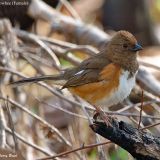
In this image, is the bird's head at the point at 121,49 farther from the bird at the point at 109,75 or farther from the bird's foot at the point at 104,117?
the bird's foot at the point at 104,117

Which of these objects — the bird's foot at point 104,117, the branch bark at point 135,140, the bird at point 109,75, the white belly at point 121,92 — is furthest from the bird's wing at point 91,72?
the branch bark at point 135,140

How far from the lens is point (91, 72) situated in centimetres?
456

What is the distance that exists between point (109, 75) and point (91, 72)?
7.0 inches

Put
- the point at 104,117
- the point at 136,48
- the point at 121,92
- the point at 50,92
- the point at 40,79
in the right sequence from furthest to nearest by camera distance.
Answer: the point at 50,92, the point at 40,79, the point at 136,48, the point at 121,92, the point at 104,117

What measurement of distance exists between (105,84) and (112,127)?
32.6 inches

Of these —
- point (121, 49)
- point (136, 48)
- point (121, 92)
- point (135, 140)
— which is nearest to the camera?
point (135, 140)

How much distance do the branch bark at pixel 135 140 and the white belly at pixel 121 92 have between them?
2.14 feet

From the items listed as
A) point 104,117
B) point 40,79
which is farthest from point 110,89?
point 40,79

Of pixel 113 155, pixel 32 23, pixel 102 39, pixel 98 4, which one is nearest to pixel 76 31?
pixel 102 39

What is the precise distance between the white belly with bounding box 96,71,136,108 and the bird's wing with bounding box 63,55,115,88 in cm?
14

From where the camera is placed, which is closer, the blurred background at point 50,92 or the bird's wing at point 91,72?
the bird's wing at point 91,72

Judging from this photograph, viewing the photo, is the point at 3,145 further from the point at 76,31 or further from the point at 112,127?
the point at 76,31

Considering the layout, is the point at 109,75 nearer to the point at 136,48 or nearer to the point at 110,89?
the point at 110,89

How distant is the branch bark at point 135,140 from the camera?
11.7ft
